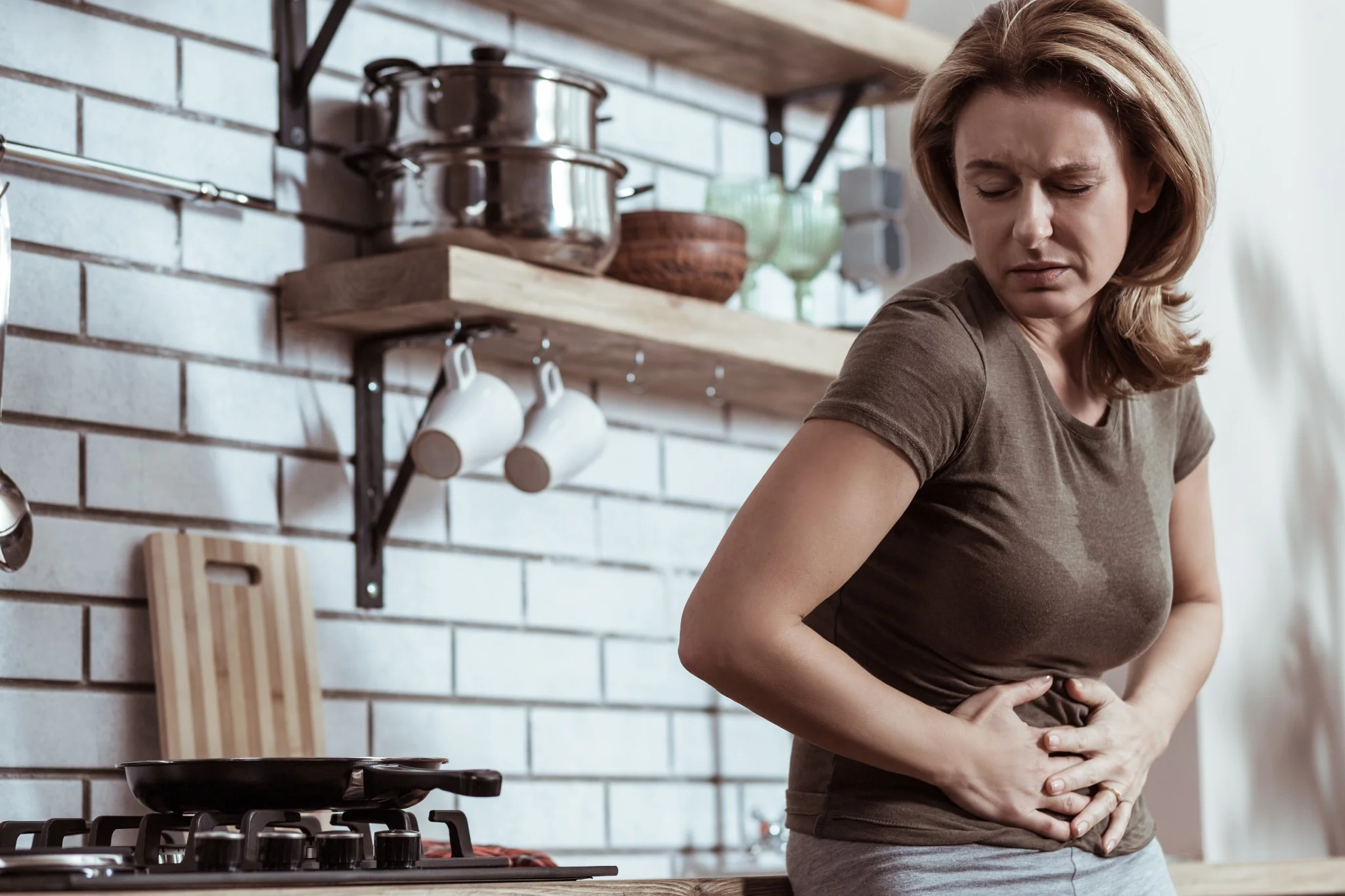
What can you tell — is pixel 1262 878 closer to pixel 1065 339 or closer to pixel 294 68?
pixel 1065 339

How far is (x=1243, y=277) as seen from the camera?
8.08ft

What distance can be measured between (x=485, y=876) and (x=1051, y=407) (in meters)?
0.55

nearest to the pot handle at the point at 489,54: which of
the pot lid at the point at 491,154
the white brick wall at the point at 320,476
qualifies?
the pot lid at the point at 491,154

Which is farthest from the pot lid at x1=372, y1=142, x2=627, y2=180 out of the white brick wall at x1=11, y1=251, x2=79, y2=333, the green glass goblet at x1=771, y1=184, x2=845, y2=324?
the green glass goblet at x1=771, y1=184, x2=845, y2=324

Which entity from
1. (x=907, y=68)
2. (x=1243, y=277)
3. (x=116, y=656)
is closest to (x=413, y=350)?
(x=116, y=656)

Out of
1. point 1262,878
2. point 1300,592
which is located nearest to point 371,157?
point 1262,878

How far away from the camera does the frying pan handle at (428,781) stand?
1.21 meters

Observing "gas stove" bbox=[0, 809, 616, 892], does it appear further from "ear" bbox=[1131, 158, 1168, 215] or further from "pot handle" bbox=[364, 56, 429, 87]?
"pot handle" bbox=[364, 56, 429, 87]

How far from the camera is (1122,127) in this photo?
129cm

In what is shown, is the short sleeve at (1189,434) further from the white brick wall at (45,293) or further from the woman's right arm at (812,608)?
the white brick wall at (45,293)

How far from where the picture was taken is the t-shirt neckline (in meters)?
1.29

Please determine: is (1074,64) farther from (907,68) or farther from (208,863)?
(907,68)

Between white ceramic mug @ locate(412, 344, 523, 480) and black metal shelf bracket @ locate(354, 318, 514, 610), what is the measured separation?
9cm

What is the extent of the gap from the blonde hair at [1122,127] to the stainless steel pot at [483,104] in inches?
21.9
